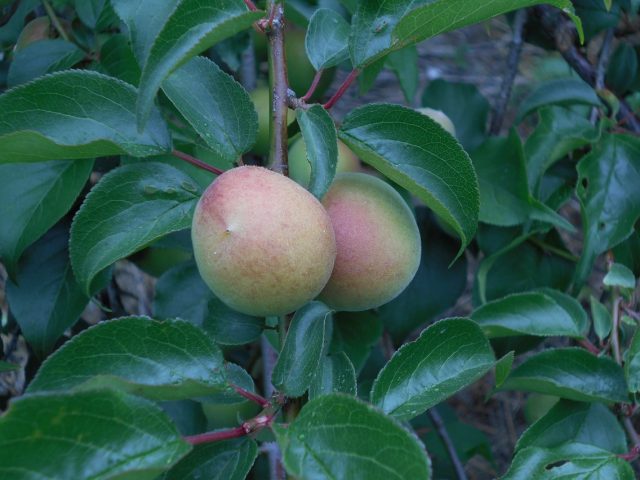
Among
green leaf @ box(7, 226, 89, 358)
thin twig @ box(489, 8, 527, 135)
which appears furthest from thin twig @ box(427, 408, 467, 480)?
green leaf @ box(7, 226, 89, 358)

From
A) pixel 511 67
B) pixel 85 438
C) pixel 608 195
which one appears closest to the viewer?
pixel 85 438

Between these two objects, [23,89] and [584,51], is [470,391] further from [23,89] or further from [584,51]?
[23,89]

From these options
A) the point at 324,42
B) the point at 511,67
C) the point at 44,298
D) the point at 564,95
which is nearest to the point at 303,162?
the point at 324,42

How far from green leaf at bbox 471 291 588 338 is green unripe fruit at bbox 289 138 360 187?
0.22 metres

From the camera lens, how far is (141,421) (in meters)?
0.52

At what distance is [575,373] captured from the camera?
839mm

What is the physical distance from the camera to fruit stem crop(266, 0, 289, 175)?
0.66 m

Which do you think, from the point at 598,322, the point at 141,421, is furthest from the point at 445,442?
the point at 141,421

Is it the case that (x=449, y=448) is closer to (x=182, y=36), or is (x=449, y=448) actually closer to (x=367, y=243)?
(x=367, y=243)

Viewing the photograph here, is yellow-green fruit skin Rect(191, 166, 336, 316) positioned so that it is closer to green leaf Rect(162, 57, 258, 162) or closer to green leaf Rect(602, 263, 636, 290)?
green leaf Rect(162, 57, 258, 162)

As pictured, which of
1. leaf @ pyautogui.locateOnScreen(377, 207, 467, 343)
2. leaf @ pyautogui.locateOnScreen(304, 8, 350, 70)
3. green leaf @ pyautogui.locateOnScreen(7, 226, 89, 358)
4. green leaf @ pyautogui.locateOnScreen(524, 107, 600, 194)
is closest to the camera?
leaf @ pyautogui.locateOnScreen(304, 8, 350, 70)

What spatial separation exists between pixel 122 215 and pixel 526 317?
47 cm

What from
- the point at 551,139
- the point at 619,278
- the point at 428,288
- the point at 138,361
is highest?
the point at 138,361

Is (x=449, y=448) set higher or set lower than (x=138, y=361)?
lower
